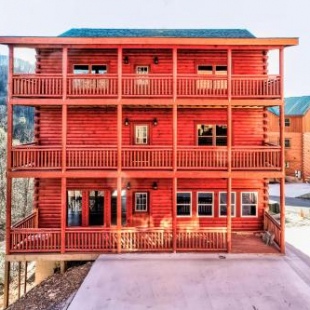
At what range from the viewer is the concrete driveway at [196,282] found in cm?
1145

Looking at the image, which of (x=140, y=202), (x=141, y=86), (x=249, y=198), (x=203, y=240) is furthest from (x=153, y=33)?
(x=203, y=240)

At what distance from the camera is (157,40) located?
1568cm

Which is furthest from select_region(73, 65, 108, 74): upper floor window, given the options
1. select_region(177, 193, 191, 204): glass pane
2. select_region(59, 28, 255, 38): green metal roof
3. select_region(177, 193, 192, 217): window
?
select_region(177, 193, 192, 217): window

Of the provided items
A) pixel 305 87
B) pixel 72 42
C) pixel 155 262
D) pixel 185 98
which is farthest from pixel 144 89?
pixel 305 87

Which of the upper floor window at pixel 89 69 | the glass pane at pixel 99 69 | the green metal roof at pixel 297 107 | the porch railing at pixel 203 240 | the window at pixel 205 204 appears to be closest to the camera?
the porch railing at pixel 203 240

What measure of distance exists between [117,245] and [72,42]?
364 inches

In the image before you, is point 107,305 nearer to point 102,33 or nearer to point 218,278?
point 218,278

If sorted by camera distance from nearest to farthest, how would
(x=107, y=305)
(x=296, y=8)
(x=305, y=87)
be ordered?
(x=107, y=305), (x=296, y=8), (x=305, y=87)

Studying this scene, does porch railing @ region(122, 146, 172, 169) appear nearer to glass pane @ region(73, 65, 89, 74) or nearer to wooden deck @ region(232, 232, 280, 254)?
glass pane @ region(73, 65, 89, 74)

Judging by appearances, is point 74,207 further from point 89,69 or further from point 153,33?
point 153,33

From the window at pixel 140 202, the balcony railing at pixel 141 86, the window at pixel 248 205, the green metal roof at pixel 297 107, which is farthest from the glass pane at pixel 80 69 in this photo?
the green metal roof at pixel 297 107

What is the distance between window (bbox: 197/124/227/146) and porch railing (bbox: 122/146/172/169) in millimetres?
2489

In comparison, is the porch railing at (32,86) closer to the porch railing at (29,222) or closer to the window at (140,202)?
the porch railing at (29,222)

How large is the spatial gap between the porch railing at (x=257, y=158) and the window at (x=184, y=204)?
3.40m
